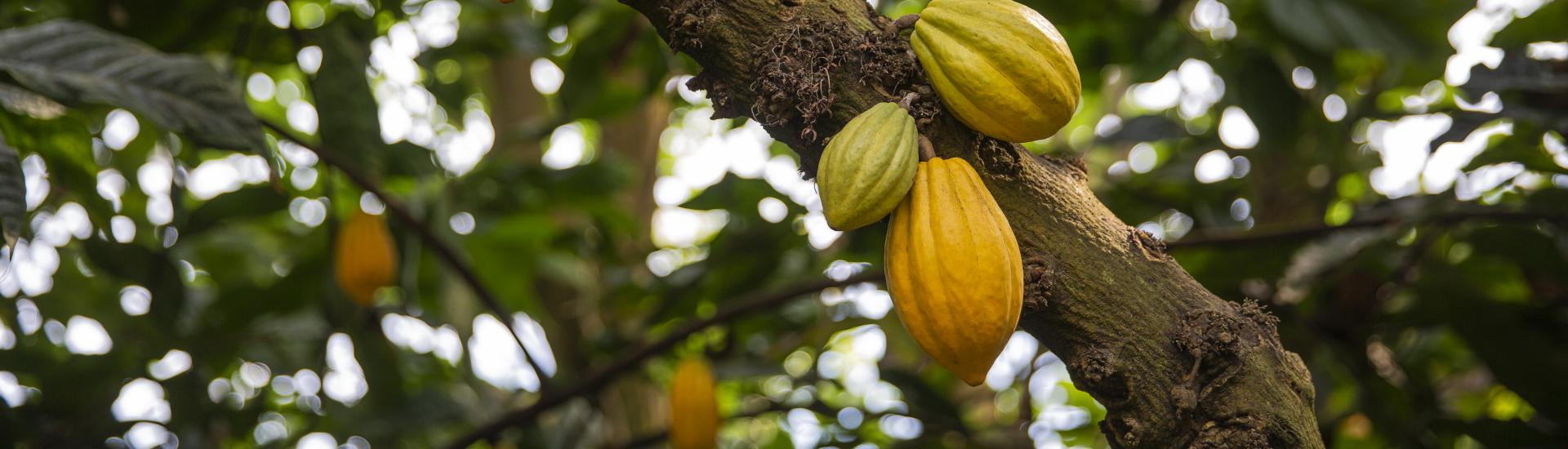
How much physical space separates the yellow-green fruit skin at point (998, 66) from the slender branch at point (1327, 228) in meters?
0.68

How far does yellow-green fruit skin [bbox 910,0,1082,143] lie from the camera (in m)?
0.79

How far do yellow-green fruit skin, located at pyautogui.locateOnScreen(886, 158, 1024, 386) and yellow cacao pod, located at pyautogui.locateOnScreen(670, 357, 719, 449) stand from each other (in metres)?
1.17

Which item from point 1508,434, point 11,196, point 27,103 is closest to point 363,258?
point 27,103

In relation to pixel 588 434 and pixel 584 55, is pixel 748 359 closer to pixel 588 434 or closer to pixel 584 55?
pixel 588 434

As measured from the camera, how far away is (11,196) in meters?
0.94

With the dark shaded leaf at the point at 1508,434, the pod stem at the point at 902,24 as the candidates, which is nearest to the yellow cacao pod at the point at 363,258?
the pod stem at the point at 902,24

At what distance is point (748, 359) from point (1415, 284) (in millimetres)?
1189

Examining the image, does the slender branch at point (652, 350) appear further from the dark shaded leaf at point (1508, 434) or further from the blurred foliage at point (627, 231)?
the dark shaded leaf at point (1508, 434)

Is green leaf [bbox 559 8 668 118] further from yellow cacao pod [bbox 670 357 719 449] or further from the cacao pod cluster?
the cacao pod cluster

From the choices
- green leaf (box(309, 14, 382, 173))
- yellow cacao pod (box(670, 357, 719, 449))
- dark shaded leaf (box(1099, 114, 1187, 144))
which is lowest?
yellow cacao pod (box(670, 357, 719, 449))

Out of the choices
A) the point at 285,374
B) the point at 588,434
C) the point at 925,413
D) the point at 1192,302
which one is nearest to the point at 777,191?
the point at 925,413

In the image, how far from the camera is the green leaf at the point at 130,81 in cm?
111

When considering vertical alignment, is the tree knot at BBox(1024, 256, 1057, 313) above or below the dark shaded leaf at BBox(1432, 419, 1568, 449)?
above

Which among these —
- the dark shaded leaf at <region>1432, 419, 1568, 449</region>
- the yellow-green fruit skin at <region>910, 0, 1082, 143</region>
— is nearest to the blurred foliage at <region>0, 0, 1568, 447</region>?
the dark shaded leaf at <region>1432, 419, 1568, 449</region>
